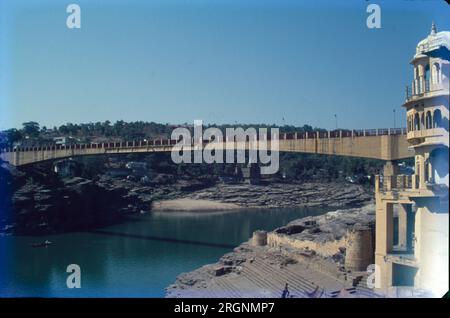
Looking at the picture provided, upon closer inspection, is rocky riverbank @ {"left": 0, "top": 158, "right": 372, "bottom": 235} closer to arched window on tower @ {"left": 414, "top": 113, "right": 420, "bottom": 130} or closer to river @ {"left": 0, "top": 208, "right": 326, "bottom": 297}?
river @ {"left": 0, "top": 208, "right": 326, "bottom": 297}

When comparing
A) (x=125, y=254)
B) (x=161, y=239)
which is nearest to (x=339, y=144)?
(x=125, y=254)

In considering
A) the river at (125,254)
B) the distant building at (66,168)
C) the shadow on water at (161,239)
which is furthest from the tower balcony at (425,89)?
the distant building at (66,168)

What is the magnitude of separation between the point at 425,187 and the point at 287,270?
3.06 meters

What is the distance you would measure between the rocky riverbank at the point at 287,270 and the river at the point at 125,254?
2.72ft

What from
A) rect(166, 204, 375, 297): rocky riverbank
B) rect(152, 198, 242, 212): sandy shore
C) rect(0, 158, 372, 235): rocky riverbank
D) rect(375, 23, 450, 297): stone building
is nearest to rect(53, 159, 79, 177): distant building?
rect(0, 158, 372, 235): rocky riverbank

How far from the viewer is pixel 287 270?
25.8 feet

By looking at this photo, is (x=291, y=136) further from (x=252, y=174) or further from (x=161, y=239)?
(x=252, y=174)

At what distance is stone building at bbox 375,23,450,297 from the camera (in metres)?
5.09

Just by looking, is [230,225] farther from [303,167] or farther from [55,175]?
[303,167]

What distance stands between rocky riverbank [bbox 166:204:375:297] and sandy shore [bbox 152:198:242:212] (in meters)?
10.7

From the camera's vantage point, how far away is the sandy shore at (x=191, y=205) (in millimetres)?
21531
